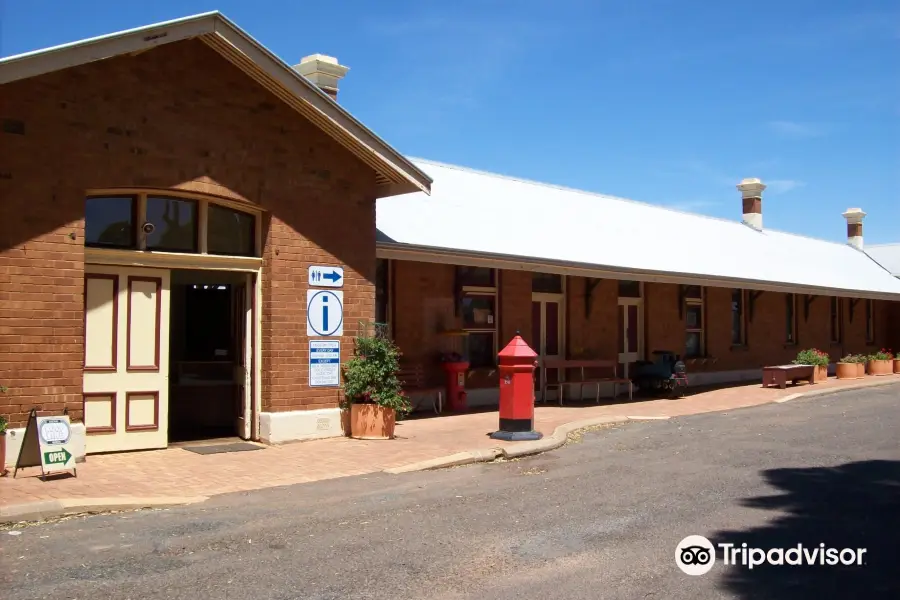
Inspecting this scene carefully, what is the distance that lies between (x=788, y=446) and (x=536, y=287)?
7042 mm

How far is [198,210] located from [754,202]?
2399 centimetres

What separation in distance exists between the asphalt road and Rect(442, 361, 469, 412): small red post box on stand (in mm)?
4803

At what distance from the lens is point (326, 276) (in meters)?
11.9

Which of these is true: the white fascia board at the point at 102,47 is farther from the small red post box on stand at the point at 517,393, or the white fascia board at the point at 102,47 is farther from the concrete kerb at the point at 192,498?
the small red post box on stand at the point at 517,393

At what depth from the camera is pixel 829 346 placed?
2798cm

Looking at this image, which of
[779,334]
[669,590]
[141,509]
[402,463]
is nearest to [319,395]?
[402,463]

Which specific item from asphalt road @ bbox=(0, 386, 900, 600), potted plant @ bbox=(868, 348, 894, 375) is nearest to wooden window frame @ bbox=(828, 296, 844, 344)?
potted plant @ bbox=(868, 348, 894, 375)

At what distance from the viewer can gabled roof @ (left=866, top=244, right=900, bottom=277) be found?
35.2 m

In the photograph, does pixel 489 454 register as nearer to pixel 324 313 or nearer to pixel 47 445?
pixel 324 313

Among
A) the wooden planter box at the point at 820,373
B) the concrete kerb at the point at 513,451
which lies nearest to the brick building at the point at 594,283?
the wooden planter box at the point at 820,373

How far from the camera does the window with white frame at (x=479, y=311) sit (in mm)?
16000

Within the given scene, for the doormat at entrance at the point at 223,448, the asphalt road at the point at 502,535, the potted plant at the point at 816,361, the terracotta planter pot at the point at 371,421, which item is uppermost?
the potted plant at the point at 816,361

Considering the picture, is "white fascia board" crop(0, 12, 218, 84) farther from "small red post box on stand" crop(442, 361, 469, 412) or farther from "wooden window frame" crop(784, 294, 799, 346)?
"wooden window frame" crop(784, 294, 799, 346)

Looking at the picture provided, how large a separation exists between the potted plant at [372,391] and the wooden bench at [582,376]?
225 inches
